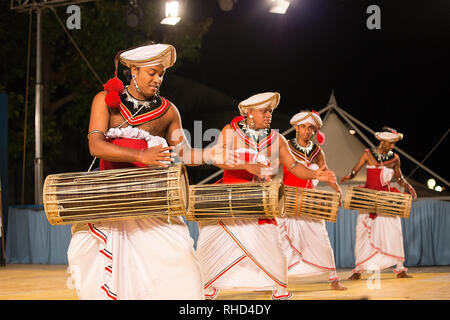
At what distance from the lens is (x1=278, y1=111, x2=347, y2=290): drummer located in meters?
6.41

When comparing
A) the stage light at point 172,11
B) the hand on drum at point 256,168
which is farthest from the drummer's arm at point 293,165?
the stage light at point 172,11

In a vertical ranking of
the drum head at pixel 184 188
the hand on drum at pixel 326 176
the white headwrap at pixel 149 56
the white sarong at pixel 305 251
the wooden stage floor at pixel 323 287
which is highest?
the white headwrap at pixel 149 56

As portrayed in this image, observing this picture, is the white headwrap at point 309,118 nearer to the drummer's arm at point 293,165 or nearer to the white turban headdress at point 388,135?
the drummer's arm at point 293,165

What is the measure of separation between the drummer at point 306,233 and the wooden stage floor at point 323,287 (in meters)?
0.23

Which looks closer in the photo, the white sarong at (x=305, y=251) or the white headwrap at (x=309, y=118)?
the white sarong at (x=305, y=251)

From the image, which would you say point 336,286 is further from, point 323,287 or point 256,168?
point 256,168

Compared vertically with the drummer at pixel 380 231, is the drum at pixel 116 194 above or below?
above

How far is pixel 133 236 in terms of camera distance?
10.7 feet

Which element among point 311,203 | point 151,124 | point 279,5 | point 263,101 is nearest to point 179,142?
point 151,124

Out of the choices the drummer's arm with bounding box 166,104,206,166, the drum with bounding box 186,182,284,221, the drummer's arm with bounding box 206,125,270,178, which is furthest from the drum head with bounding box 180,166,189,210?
the drum with bounding box 186,182,284,221

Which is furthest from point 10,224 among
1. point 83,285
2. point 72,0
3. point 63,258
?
point 83,285

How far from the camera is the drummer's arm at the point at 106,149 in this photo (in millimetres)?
3021

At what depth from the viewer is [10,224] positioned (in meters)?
11.5

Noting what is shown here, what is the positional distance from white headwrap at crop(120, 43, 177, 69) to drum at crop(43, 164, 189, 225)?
62 centimetres
